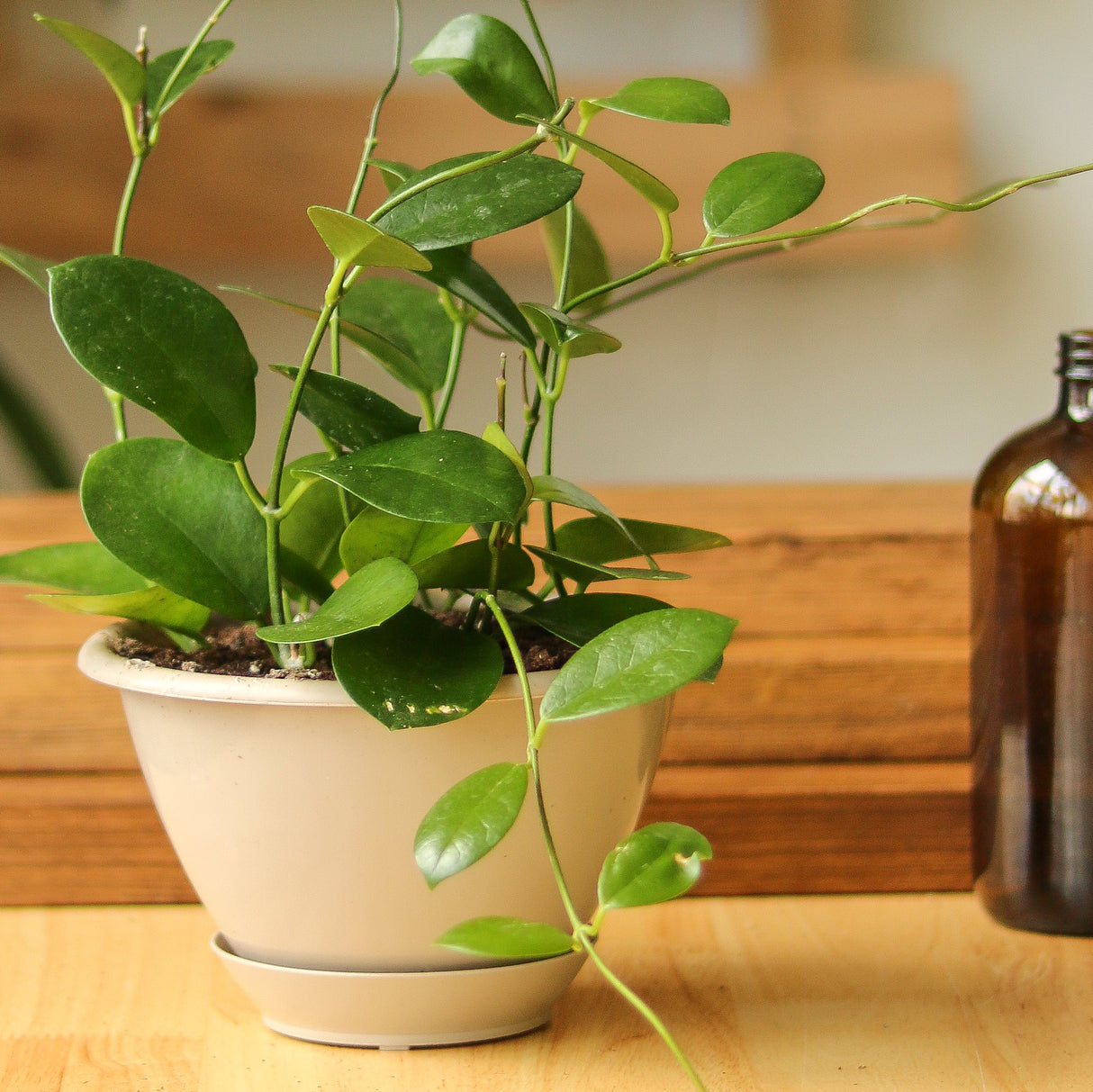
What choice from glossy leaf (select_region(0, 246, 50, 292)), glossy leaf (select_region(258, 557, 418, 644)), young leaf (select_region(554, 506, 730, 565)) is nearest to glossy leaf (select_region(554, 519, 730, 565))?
young leaf (select_region(554, 506, 730, 565))

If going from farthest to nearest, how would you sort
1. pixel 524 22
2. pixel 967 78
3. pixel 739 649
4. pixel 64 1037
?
1. pixel 967 78
2. pixel 524 22
3. pixel 739 649
4. pixel 64 1037

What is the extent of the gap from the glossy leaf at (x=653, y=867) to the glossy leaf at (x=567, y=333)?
153 mm

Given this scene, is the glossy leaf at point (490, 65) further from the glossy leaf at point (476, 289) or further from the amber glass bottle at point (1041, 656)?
the amber glass bottle at point (1041, 656)

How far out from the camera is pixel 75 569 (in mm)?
501

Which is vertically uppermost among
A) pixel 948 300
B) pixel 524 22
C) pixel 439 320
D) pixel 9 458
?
pixel 524 22

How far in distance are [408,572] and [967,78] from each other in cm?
146

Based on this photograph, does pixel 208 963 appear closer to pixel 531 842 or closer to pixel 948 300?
pixel 531 842

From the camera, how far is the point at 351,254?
0.37 m

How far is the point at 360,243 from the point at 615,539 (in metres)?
0.17

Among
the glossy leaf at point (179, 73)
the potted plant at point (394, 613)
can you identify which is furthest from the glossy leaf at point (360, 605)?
the glossy leaf at point (179, 73)

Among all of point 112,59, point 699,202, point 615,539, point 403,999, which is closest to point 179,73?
point 112,59

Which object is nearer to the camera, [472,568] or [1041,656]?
[472,568]

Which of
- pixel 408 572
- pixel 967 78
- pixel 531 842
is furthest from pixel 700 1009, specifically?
pixel 967 78

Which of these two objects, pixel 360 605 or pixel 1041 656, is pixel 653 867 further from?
pixel 1041 656
